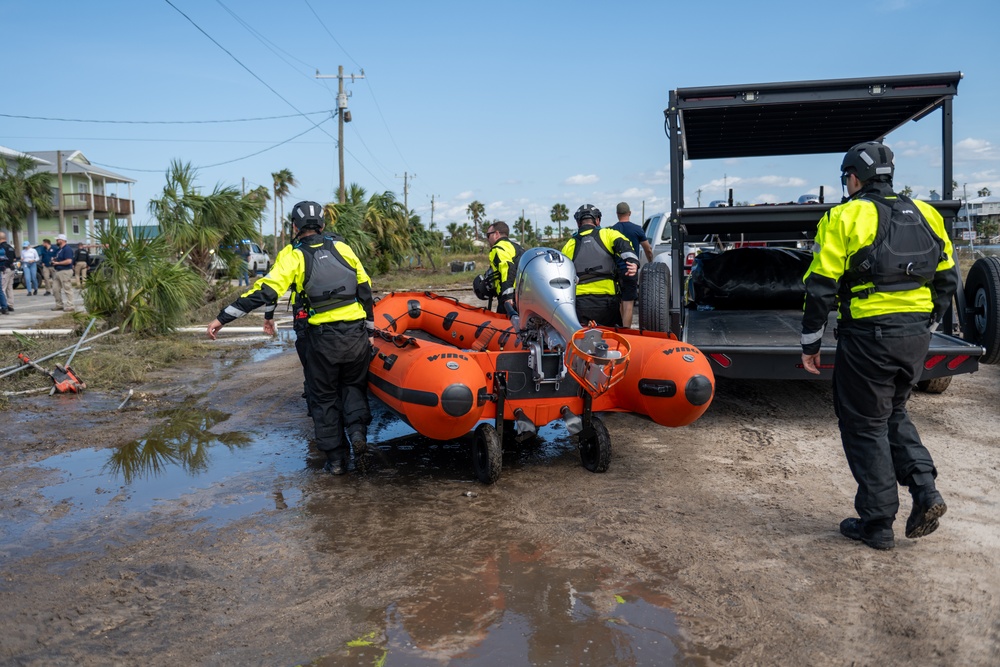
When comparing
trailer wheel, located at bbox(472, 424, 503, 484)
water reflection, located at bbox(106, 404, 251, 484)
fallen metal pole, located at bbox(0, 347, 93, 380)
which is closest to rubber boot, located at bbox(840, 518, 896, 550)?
trailer wheel, located at bbox(472, 424, 503, 484)

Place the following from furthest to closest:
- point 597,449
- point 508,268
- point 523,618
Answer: point 508,268 → point 597,449 → point 523,618

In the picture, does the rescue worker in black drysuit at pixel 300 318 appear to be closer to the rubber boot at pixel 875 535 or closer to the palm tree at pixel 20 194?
the rubber boot at pixel 875 535

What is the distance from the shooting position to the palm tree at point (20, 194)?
39.1m

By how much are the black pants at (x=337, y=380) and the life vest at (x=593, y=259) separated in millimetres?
2346

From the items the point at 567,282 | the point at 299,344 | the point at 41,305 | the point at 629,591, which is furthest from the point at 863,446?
the point at 41,305

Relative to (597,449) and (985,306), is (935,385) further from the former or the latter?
(597,449)

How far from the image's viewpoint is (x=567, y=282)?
18.7 feet

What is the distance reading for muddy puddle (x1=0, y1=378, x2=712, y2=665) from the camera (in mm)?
3572

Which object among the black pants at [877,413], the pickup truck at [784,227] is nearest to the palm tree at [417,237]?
the pickup truck at [784,227]

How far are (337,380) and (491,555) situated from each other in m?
2.27

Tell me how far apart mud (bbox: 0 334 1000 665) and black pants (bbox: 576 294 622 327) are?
121 cm

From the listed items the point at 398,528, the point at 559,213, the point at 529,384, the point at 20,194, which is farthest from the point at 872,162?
the point at 559,213

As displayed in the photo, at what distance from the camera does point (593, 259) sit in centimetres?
776

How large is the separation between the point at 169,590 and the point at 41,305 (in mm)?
19705
